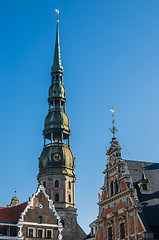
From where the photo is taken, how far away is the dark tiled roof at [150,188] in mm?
43562

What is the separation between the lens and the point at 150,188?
4700 centimetres

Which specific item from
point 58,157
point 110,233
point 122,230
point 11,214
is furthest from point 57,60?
point 122,230

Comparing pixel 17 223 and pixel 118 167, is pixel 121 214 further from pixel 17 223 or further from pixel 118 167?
pixel 17 223

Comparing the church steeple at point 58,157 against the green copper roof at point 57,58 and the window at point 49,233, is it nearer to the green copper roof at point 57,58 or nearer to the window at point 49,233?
the green copper roof at point 57,58

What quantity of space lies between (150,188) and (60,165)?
4353 centimetres

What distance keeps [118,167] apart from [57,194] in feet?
131

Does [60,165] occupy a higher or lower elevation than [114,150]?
higher

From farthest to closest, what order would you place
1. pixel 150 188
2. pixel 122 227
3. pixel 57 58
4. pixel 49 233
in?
1. pixel 57 58
2. pixel 49 233
3. pixel 150 188
4. pixel 122 227

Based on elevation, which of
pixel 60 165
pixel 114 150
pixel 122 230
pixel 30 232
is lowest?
pixel 122 230

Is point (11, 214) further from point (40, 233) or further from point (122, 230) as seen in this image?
point (122, 230)

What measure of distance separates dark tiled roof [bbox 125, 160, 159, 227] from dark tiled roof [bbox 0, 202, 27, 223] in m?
21.9

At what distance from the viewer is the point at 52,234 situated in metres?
61.5

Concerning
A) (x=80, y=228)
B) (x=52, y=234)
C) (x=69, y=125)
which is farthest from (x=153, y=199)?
(x=69, y=125)

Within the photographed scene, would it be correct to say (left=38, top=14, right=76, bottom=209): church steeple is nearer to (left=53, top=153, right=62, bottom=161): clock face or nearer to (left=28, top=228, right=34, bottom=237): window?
(left=53, top=153, right=62, bottom=161): clock face
